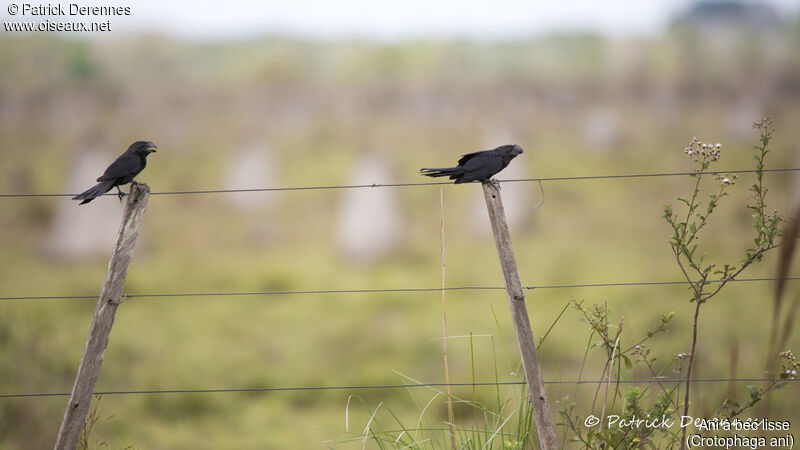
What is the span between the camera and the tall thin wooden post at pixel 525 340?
3.23 meters

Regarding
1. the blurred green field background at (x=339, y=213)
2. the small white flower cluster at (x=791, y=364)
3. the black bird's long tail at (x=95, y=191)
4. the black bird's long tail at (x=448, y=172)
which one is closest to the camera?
the small white flower cluster at (x=791, y=364)

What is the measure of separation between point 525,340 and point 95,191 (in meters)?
→ 2.33

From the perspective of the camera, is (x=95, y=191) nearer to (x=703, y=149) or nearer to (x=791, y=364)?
(x=703, y=149)

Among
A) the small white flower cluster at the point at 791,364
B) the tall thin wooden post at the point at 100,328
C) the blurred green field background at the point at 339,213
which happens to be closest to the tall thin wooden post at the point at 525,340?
the blurred green field background at the point at 339,213

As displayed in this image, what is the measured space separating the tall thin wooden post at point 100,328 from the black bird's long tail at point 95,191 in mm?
196

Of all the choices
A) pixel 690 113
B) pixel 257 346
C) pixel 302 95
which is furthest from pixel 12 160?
pixel 690 113

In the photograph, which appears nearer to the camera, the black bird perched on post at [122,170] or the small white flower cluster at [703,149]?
the small white flower cluster at [703,149]

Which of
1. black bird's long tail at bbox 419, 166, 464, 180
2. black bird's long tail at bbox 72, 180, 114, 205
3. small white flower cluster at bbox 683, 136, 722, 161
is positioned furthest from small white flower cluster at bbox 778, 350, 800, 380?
black bird's long tail at bbox 72, 180, 114, 205

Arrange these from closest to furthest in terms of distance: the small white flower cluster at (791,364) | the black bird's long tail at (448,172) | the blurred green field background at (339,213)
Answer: the small white flower cluster at (791,364) < the black bird's long tail at (448,172) < the blurred green field background at (339,213)

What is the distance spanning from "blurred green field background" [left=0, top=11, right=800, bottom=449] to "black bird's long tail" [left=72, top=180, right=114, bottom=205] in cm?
163

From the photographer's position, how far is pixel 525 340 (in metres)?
3.25

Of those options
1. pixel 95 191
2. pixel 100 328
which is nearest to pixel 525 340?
pixel 100 328

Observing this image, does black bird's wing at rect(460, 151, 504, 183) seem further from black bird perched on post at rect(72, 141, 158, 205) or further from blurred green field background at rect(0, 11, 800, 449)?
black bird perched on post at rect(72, 141, 158, 205)

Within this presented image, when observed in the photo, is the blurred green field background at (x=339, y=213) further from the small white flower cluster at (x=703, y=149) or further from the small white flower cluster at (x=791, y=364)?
the small white flower cluster at (x=703, y=149)
